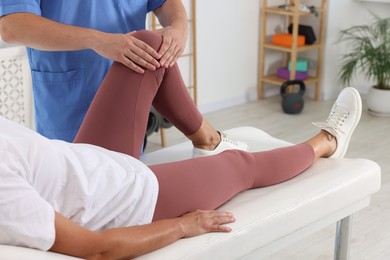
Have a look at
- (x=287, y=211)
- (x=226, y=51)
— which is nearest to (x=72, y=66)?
(x=287, y=211)

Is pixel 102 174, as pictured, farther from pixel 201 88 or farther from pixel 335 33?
pixel 335 33

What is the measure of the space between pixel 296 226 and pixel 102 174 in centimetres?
64

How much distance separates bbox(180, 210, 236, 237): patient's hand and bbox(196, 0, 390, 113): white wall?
9.20 feet

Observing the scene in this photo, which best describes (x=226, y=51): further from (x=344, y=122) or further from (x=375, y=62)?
(x=344, y=122)

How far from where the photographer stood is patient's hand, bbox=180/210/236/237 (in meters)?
1.55

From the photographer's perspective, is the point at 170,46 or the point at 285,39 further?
the point at 285,39

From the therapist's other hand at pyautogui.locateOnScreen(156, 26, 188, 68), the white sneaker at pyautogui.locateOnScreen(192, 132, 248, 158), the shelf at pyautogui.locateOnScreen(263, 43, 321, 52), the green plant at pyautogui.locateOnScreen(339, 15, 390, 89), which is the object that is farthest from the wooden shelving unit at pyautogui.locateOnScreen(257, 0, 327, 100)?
the therapist's other hand at pyautogui.locateOnScreen(156, 26, 188, 68)

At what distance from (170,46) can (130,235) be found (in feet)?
2.35

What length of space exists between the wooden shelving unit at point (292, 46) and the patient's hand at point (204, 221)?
3048 mm

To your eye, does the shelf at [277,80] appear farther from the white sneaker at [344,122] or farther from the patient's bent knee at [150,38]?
the patient's bent knee at [150,38]

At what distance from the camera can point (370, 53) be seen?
4219 millimetres

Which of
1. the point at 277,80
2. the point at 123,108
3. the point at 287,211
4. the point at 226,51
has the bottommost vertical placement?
the point at 277,80

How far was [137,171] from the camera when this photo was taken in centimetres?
155

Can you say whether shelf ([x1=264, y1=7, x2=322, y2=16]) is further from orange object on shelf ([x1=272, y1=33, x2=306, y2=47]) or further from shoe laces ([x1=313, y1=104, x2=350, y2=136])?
shoe laces ([x1=313, y1=104, x2=350, y2=136])
